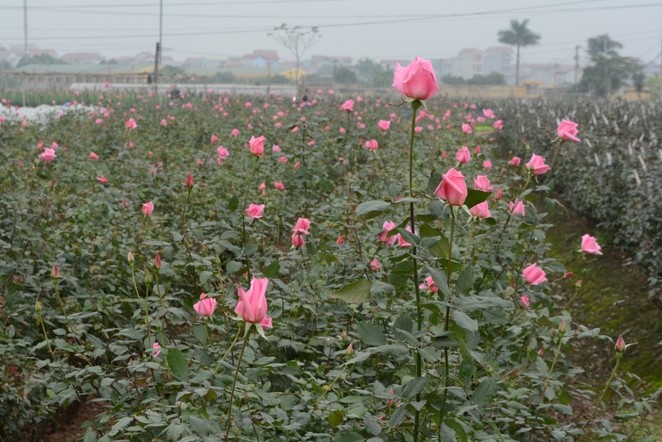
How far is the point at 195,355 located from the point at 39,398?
3.46 ft

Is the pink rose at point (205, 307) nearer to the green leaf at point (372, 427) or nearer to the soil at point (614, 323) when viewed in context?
the green leaf at point (372, 427)

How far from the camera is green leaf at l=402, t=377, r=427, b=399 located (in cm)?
157

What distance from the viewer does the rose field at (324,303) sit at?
1.68 m

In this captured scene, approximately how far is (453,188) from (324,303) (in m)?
1.43

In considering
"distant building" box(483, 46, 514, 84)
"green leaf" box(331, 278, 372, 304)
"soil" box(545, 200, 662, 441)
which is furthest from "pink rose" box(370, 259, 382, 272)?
"distant building" box(483, 46, 514, 84)

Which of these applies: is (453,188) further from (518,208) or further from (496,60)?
(496,60)

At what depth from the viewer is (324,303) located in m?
2.85

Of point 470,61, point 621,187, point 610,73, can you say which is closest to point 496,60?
point 470,61

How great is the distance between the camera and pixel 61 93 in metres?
22.5

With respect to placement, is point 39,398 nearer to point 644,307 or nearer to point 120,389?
point 120,389

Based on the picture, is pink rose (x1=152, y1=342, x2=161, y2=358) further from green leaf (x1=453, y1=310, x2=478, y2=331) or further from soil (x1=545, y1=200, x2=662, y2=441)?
soil (x1=545, y1=200, x2=662, y2=441)

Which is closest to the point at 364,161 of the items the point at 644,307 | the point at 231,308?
the point at 644,307

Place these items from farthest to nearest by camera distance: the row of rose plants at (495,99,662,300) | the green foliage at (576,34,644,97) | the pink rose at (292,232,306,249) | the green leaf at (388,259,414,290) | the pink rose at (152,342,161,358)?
the green foliage at (576,34,644,97)
the row of rose plants at (495,99,662,300)
the pink rose at (292,232,306,249)
the pink rose at (152,342,161,358)
the green leaf at (388,259,414,290)

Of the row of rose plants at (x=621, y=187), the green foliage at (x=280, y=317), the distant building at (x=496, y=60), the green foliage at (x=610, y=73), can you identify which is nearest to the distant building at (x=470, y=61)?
the distant building at (x=496, y=60)
